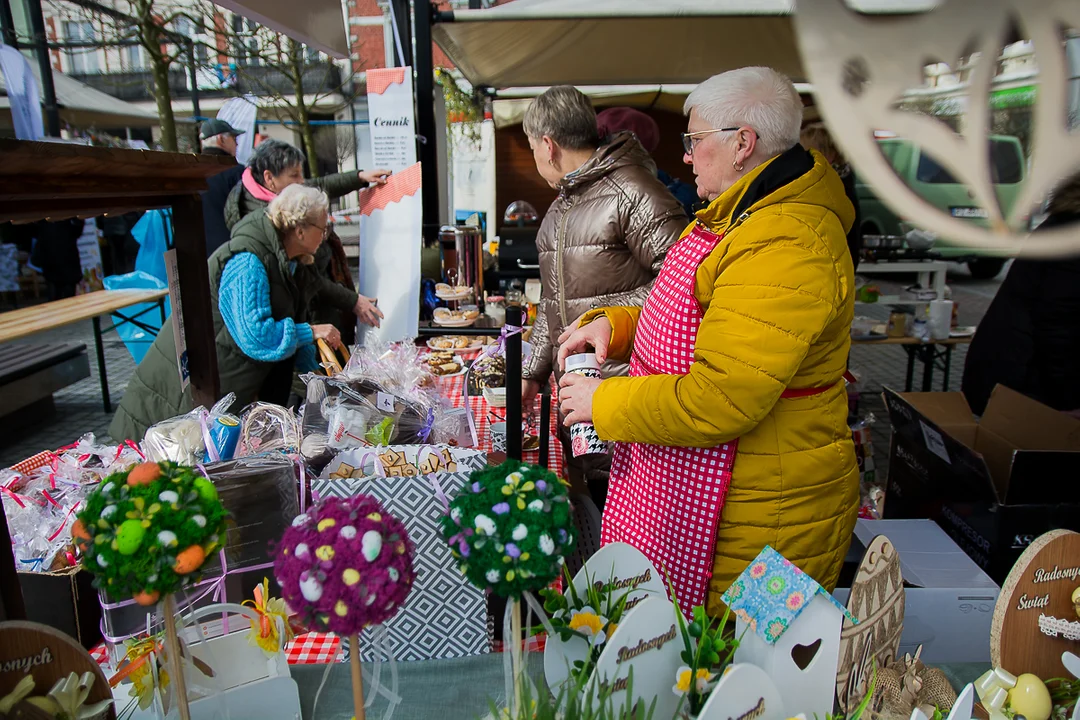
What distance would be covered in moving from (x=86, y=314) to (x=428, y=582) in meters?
5.00

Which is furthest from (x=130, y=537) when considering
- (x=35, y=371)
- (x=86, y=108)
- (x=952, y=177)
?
(x=86, y=108)

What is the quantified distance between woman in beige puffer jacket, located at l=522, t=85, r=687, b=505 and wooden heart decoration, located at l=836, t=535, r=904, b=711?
48.4 inches

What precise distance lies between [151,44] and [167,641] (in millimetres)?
8259

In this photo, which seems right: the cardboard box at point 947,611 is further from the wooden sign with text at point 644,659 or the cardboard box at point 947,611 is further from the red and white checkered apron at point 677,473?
the wooden sign with text at point 644,659

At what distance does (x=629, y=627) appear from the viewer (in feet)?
2.93

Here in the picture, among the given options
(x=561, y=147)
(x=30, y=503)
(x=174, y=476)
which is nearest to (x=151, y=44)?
(x=561, y=147)

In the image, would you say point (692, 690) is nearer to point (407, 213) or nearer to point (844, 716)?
point (844, 716)

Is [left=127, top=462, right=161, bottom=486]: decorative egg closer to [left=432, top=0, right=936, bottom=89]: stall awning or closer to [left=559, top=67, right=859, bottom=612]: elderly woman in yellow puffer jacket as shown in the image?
[left=559, top=67, right=859, bottom=612]: elderly woman in yellow puffer jacket

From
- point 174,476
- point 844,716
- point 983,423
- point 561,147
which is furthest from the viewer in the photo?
point 983,423

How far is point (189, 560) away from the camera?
774mm

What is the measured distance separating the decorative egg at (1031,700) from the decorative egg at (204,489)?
1.10 metres

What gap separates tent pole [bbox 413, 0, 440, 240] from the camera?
14.1 feet

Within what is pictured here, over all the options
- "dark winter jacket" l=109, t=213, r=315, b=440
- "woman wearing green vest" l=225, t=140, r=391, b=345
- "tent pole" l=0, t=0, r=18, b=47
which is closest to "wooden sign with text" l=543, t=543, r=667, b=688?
"dark winter jacket" l=109, t=213, r=315, b=440

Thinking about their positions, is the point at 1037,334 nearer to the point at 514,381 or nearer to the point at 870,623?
the point at 870,623
